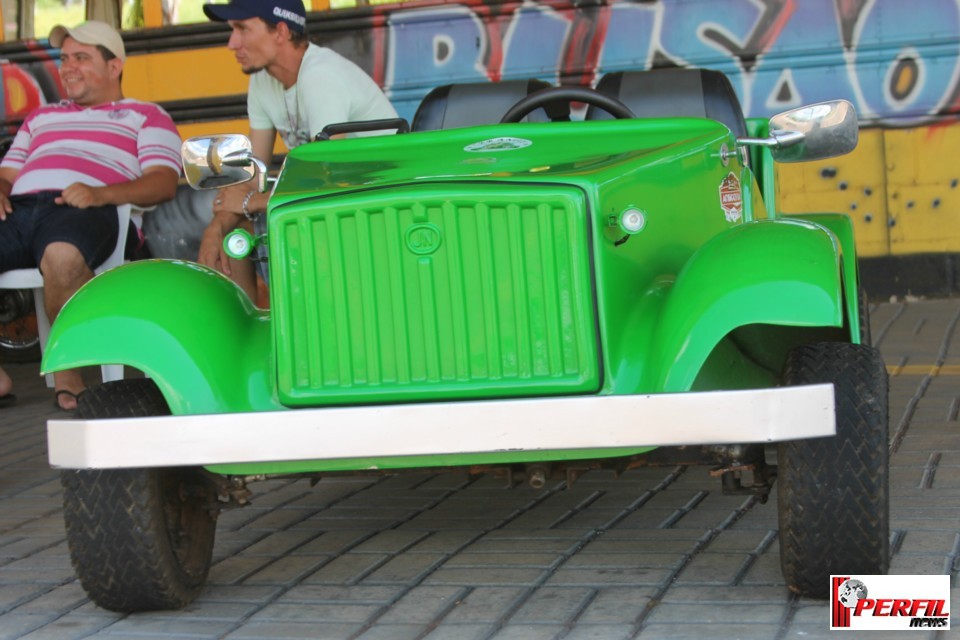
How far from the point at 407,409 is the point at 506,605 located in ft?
2.01

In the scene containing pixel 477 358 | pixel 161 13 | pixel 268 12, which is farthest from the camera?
pixel 161 13

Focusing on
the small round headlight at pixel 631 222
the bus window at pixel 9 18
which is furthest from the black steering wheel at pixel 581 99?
the bus window at pixel 9 18

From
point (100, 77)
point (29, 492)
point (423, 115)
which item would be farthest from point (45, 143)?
point (423, 115)

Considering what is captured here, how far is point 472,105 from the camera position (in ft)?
15.0

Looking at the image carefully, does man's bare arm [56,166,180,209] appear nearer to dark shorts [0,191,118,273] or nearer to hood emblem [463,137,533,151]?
dark shorts [0,191,118,273]

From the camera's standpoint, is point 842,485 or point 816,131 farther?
point 816,131

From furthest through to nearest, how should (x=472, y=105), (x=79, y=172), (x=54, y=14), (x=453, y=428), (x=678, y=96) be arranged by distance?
(x=54, y=14), (x=79, y=172), (x=472, y=105), (x=678, y=96), (x=453, y=428)

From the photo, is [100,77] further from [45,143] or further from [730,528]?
[730,528]

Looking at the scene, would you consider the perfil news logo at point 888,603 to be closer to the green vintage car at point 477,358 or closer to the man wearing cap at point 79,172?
the green vintage car at point 477,358

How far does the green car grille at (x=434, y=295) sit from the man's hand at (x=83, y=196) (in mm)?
2963

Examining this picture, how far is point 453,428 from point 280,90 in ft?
9.72

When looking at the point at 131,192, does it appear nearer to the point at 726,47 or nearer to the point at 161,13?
the point at 161,13

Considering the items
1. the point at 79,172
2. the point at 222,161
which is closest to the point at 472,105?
the point at 222,161

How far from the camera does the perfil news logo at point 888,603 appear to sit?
298 centimetres
